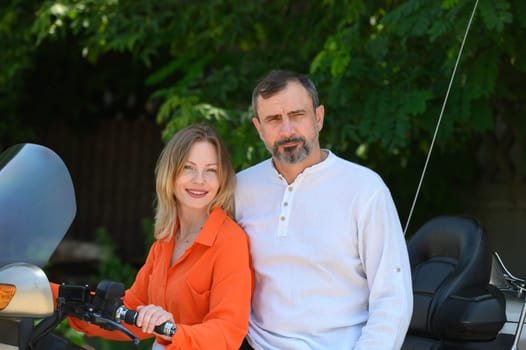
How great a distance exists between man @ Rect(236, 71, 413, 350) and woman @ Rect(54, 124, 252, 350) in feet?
0.42

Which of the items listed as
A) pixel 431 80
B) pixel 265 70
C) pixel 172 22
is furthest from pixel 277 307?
pixel 172 22

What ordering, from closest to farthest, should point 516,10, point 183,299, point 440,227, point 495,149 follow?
point 183,299 < point 440,227 < point 516,10 < point 495,149

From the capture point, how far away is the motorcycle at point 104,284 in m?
2.23

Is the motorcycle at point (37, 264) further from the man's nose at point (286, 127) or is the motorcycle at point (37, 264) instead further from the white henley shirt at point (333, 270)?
the man's nose at point (286, 127)

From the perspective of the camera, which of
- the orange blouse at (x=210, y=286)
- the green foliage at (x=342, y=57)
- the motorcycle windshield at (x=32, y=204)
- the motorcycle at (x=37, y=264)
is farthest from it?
the green foliage at (x=342, y=57)

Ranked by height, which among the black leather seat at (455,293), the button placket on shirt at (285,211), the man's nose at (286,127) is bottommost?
the black leather seat at (455,293)

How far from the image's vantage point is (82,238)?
11.5m

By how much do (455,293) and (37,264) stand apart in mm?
1328

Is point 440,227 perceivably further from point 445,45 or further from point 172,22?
point 172,22

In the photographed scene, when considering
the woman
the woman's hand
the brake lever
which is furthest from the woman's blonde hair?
the brake lever

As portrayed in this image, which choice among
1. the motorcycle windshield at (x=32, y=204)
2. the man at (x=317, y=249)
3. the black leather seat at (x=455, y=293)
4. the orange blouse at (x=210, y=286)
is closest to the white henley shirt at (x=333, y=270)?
the man at (x=317, y=249)

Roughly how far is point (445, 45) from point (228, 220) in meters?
2.51

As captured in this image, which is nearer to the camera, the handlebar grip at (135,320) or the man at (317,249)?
the handlebar grip at (135,320)

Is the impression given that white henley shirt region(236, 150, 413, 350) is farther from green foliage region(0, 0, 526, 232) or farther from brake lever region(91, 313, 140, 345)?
green foliage region(0, 0, 526, 232)
